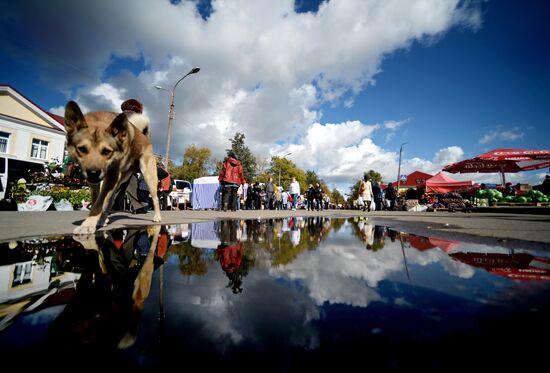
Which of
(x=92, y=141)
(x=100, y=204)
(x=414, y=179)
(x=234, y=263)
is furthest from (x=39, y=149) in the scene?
(x=414, y=179)

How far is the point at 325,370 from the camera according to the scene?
47cm

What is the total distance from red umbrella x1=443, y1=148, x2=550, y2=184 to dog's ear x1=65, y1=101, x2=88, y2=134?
57.4 ft

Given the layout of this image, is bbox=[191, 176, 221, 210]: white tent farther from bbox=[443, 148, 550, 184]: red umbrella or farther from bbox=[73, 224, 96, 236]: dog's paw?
bbox=[443, 148, 550, 184]: red umbrella

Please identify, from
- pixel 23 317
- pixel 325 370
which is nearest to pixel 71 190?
pixel 23 317

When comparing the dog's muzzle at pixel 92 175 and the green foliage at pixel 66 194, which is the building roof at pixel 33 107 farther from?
the dog's muzzle at pixel 92 175

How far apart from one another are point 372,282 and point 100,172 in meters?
2.62

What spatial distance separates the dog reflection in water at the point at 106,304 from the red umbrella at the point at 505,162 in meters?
17.5

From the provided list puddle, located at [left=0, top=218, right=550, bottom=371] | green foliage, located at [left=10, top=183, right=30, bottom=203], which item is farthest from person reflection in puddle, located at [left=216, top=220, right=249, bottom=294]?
green foliage, located at [left=10, top=183, right=30, bottom=203]

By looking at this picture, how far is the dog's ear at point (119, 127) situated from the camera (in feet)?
8.29

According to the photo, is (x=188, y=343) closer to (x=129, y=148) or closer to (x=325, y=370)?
(x=325, y=370)

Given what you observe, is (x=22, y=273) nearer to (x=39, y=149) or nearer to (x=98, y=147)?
(x=98, y=147)

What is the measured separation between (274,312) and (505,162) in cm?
1943

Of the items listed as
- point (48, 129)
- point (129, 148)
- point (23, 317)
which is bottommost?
point (23, 317)

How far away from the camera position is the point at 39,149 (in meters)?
23.3
